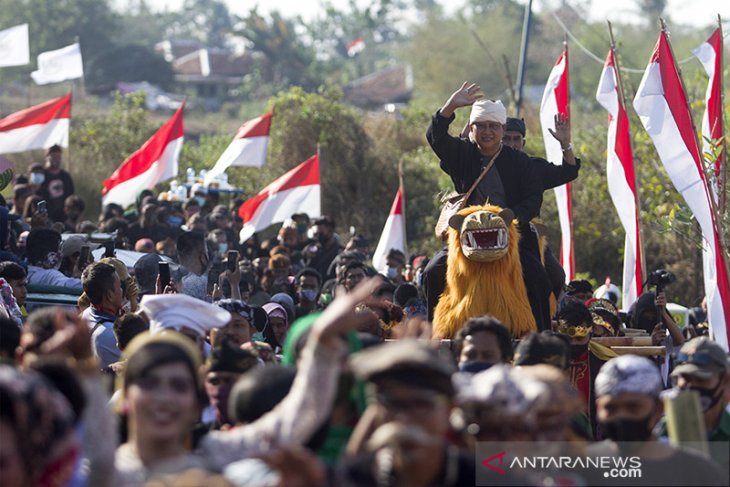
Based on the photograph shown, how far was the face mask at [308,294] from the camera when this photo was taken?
49.4 ft

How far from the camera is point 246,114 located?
70.5 meters

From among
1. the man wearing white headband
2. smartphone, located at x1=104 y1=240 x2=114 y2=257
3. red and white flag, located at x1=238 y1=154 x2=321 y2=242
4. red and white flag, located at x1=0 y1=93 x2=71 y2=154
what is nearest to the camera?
the man wearing white headband

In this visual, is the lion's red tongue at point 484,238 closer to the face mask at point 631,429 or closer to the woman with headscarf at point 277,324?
the woman with headscarf at point 277,324

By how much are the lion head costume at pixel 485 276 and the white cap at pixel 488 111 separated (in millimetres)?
812

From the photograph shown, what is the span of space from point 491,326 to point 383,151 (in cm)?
2200

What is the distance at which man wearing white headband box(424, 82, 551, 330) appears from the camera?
1131 cm

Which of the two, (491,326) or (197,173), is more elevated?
(197,173)

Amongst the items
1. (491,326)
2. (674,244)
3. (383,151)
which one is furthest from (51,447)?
(383,151)

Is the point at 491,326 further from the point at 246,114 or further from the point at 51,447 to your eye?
the point at 246,114

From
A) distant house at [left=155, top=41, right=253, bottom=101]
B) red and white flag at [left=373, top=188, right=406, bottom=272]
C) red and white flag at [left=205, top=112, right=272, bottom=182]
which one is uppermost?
distant house at [left=155, top=41, right=253, bottom=101]

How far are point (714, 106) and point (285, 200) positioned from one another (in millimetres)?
5709

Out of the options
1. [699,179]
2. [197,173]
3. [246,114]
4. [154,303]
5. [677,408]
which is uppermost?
[246,114]

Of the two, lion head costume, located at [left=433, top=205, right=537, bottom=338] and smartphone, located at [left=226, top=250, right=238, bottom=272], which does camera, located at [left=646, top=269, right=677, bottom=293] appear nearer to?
lion head costume, located at [left=433, top=205, right=537, bottom=338]

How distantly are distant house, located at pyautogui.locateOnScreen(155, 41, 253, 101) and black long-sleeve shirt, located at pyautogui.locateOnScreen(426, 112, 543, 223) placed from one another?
81699 mm
